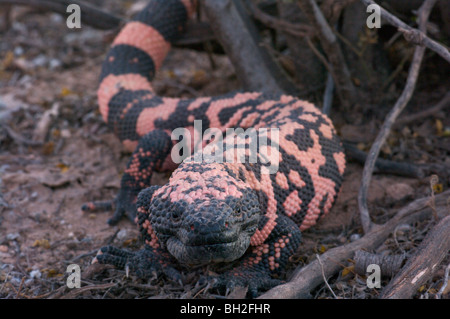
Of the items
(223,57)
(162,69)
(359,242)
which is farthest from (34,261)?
(223,57)

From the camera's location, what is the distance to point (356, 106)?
Result: 3613 millimetres

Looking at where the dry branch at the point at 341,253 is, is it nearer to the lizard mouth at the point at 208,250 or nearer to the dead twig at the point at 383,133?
the dead twig at the point at 383,133

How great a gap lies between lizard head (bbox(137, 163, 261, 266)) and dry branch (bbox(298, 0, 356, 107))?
1.40m

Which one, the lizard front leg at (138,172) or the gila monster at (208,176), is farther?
the lizard front leg at (138,172)

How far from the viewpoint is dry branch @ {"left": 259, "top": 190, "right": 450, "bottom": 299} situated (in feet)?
6.89

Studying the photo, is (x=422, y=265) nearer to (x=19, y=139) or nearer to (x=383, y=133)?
(x=383, y=133)

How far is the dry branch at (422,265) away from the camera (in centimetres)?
196

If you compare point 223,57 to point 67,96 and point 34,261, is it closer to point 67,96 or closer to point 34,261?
point 67,96

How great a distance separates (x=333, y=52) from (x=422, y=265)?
5.71 feet

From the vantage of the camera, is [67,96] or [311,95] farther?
[67,96]

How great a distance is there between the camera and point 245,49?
11.9ft

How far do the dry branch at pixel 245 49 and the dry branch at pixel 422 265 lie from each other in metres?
1.76

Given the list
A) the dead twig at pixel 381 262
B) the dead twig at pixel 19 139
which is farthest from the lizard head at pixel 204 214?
the dead twig at pixel 19 139
